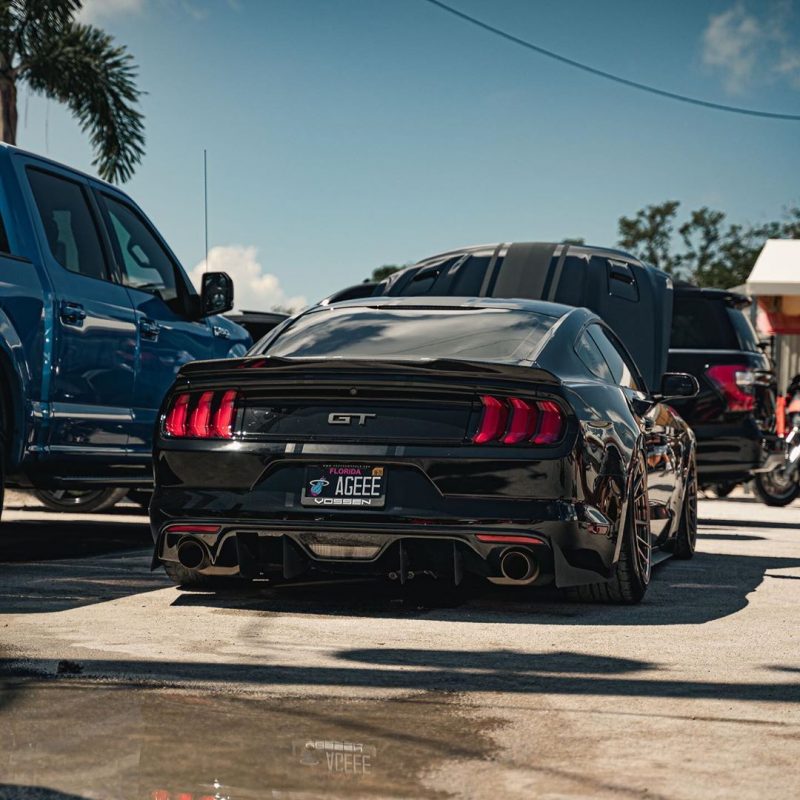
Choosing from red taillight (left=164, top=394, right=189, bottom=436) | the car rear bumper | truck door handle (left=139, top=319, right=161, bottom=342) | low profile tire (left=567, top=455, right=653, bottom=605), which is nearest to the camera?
the car rear bumper

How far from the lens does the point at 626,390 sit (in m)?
7.46

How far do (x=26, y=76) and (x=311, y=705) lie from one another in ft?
67.8

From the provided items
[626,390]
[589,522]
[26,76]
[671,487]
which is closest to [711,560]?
[671,487]

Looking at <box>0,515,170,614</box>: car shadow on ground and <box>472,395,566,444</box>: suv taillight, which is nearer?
<box>472,395,566,444</box>: suv taillight

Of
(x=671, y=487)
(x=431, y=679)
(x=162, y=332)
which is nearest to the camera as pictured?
(x=431, y=679)

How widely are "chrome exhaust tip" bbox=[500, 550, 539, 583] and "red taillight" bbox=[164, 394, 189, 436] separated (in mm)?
1547

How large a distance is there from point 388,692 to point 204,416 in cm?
217

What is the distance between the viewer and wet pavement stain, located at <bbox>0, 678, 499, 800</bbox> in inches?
134

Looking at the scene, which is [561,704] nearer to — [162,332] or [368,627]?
[368,627]

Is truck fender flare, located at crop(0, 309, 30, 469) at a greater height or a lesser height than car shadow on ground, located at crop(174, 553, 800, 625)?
greater

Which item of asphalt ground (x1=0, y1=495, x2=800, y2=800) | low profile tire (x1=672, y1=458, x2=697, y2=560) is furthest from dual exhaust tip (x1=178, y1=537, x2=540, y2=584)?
low profile tire (x1=672, y1=458, x2=697, y2=560)

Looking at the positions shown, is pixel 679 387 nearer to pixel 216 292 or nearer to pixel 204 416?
pixel 216 292

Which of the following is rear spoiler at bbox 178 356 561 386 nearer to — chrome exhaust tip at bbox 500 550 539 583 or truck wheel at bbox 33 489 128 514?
chrome exhaust tip at bbox 500 550 539 583

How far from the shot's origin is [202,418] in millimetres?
6336
